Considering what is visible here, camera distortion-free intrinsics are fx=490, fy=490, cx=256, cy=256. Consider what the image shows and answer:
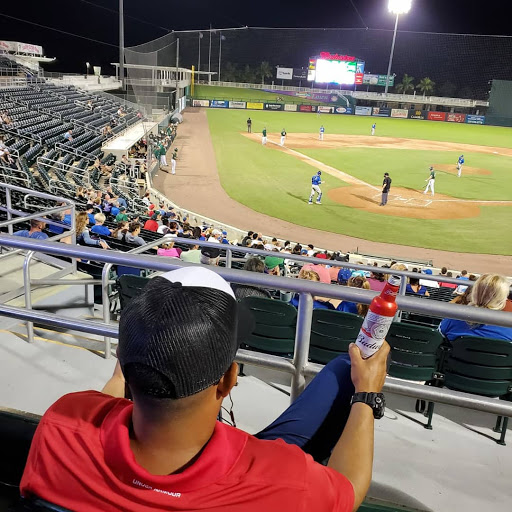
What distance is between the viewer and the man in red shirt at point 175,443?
1.15 metres

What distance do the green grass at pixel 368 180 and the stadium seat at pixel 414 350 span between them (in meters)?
14.7

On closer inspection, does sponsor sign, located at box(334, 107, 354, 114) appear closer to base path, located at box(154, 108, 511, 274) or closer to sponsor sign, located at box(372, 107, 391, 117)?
sponsor sign, located at box(372, 107, 391, 117)

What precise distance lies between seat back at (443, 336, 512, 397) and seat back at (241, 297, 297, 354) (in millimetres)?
1138

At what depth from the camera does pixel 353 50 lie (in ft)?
312

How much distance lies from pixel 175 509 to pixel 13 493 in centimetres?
69

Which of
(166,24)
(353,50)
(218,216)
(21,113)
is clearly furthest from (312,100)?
(218,216)

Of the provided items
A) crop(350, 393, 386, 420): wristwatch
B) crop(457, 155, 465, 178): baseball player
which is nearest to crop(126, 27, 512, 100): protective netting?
crop(457, 155, 465, 178): baseball player

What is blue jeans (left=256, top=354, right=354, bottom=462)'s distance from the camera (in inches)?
66.9

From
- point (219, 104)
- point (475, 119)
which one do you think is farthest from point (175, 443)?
point (475, 119)

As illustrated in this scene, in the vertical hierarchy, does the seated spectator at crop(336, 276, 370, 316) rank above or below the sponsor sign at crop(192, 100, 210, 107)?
below

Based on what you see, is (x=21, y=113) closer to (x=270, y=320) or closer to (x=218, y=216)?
(x=218, y=216)

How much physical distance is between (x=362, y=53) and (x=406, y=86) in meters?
13.0

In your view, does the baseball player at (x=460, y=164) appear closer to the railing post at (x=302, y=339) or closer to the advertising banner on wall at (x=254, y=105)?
the railing post at (x=302, y=339)

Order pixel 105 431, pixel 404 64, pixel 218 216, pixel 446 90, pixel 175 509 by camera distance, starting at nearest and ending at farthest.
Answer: pixel 175 509 → pixel 105 431 → pixel 218 216 → pixel 446 90 → pixel 404 64
